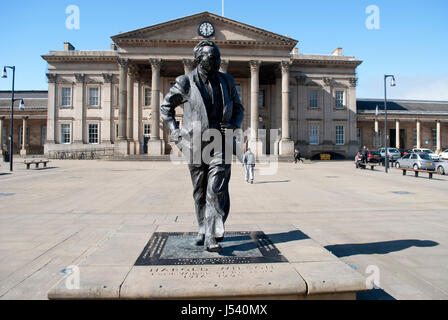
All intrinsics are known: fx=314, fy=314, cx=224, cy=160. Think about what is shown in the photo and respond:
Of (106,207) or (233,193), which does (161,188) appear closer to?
(233,193)

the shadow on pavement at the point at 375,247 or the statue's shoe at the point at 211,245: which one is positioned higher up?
the statue's shoe at the point at 211,245

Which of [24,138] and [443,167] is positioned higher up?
[24,138]

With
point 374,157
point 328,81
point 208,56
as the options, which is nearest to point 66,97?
point 328,81

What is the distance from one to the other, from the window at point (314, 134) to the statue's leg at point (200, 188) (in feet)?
147

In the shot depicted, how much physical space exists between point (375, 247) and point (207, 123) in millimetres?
3741

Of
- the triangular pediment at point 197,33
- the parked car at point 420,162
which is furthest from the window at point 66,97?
the parked car at point 420,162

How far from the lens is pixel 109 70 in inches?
1777

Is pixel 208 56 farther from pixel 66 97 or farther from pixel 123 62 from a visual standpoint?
pixel 66 97

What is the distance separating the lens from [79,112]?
45.2 metres

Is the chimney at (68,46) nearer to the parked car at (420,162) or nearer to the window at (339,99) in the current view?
the window at (339,99)

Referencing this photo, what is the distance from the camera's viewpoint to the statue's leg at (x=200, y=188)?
424cm

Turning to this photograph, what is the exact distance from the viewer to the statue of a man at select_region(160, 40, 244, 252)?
4039mm
